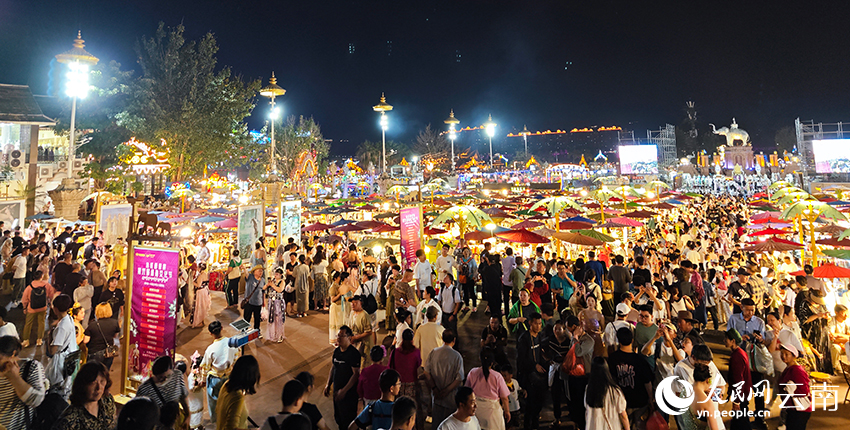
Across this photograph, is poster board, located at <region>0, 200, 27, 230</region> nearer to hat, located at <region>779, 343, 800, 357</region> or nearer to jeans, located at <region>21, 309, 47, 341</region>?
jeans, located at <region>21, 309, 47, 341</region>

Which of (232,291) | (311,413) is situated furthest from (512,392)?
(232,291)

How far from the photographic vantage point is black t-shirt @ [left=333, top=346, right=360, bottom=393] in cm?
459

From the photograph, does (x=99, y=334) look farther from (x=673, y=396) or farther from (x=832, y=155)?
(x=832, y=155)

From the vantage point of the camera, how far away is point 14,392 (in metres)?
3.35

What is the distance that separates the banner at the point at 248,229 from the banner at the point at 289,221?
24.4 inches

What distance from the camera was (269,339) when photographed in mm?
7938

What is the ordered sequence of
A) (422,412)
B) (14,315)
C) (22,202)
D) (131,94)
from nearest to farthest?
(422,412) < (14,315) < (22,202) < (131,94)

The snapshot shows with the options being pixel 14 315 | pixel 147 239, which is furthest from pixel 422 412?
pixel 14 315

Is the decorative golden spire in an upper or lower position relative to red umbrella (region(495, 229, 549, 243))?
upper

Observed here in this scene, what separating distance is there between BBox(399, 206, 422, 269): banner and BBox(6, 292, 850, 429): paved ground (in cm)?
194

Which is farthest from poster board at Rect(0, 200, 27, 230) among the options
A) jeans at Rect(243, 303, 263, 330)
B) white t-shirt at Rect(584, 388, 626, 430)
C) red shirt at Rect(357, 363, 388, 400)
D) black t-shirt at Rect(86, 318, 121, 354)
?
white t-shirt at Rect(584, 388, 626, 430)

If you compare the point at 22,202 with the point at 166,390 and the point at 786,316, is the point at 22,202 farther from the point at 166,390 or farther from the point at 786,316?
the point at 786,316

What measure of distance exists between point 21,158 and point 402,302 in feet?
82.1

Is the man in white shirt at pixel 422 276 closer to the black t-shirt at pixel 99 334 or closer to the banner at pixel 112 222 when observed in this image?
the black t-shirt at pixel 99 334
